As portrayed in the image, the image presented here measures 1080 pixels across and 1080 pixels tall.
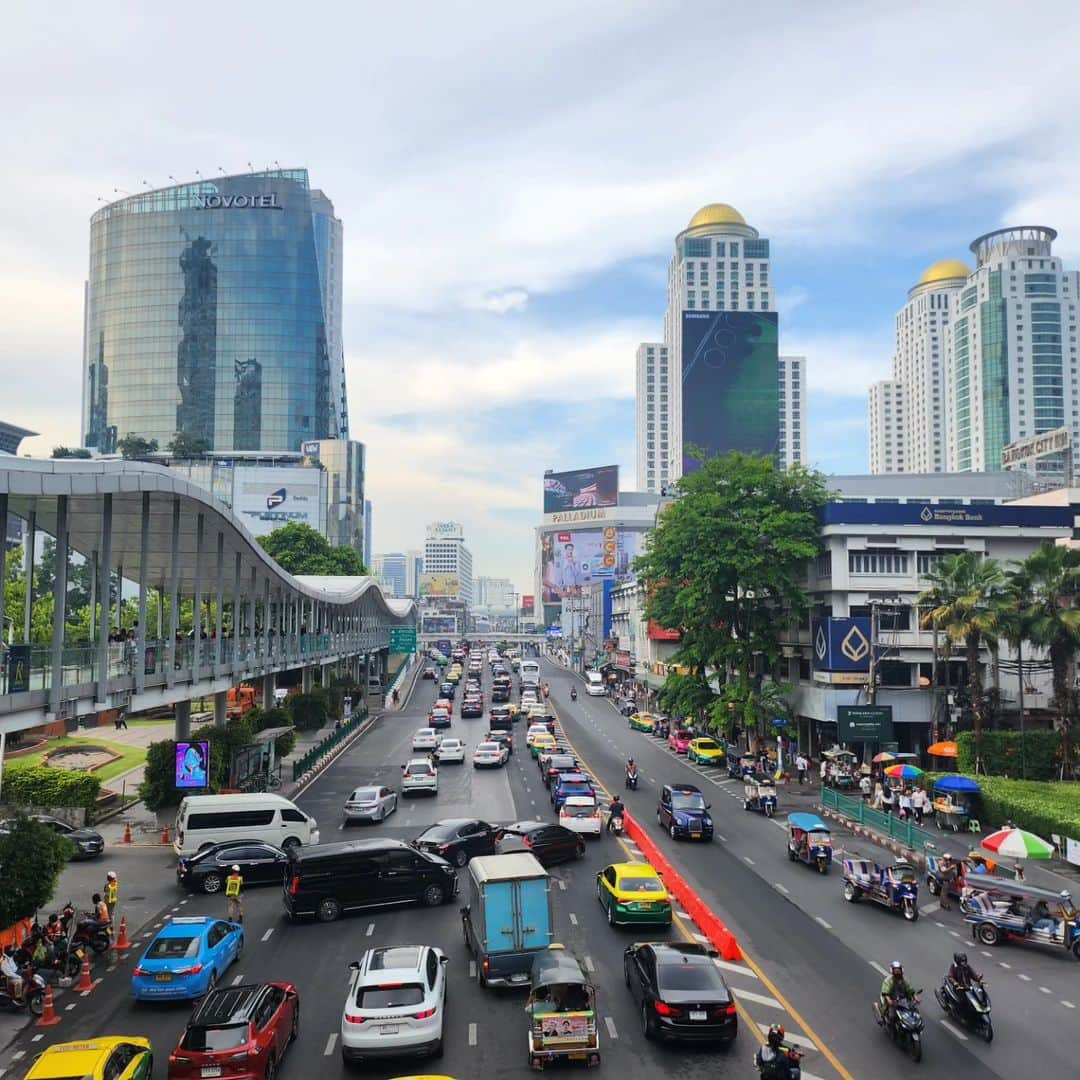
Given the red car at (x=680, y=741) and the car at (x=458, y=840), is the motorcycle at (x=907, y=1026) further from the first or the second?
the red car at (x=680, y=741)

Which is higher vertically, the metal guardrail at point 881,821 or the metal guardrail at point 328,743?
the metal guardrail at point 881,821

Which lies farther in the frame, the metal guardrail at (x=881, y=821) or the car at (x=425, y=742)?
the car at (x=425, y=742)

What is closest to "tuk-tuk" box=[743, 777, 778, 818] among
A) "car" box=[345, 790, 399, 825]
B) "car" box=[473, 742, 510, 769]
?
"car" box=[345, 790, 399, 825]

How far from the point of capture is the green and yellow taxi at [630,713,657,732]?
68188 mm

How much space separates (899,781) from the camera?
38844 mm

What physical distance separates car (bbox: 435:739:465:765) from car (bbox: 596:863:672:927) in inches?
1120

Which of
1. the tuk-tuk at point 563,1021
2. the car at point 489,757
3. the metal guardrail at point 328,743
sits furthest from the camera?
the car at point 489,757

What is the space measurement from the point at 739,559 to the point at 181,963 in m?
35.7

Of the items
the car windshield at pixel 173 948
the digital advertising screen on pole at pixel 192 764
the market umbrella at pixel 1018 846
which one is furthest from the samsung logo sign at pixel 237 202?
the car windshield at pixel 173 948

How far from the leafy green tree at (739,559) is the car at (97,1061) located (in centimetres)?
3791

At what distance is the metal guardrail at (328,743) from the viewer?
46.6m

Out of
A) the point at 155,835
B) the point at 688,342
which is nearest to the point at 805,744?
the point at 155,835

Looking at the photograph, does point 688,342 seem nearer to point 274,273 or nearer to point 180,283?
point 274,273

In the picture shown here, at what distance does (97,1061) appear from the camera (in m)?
13.0
